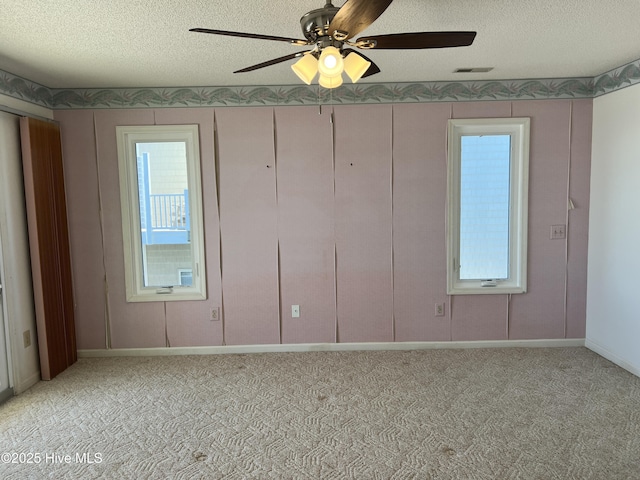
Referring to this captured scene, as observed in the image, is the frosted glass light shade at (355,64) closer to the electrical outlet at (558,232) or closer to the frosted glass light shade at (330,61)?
the frosted glass light shade at (330,61)

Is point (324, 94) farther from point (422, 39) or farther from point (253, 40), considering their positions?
point (422, 39)

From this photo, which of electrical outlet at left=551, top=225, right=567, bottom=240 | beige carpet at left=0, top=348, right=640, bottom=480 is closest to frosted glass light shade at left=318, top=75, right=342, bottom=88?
beige carpet at left=0, top=348, right=640, bottom=480

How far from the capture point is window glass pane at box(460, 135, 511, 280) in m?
3.81

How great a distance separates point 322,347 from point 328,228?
119cm

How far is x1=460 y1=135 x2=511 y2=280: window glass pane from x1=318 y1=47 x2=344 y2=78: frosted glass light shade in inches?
96.5

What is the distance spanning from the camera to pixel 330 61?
5.58 feet

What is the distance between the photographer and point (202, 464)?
2.31m

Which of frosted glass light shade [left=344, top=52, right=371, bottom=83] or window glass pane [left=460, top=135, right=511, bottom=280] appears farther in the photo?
window glass pane [left=460, top=135, right=511, bottom=280]

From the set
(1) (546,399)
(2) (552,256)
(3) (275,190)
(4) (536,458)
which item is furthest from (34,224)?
(2) (552,256)

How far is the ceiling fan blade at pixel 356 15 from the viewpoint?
146cm

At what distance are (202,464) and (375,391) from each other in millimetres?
1388

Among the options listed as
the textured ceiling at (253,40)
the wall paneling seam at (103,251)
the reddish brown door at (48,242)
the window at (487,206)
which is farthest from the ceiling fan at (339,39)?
the wall paneling seam at (103,251)

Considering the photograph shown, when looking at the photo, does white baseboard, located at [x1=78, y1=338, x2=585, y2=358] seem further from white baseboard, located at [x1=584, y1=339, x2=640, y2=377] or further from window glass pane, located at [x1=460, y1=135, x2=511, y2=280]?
window glass pane, located at [x1=460, y1=135, x2=511, y2=280]

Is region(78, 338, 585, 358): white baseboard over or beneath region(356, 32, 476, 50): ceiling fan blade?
beneath
